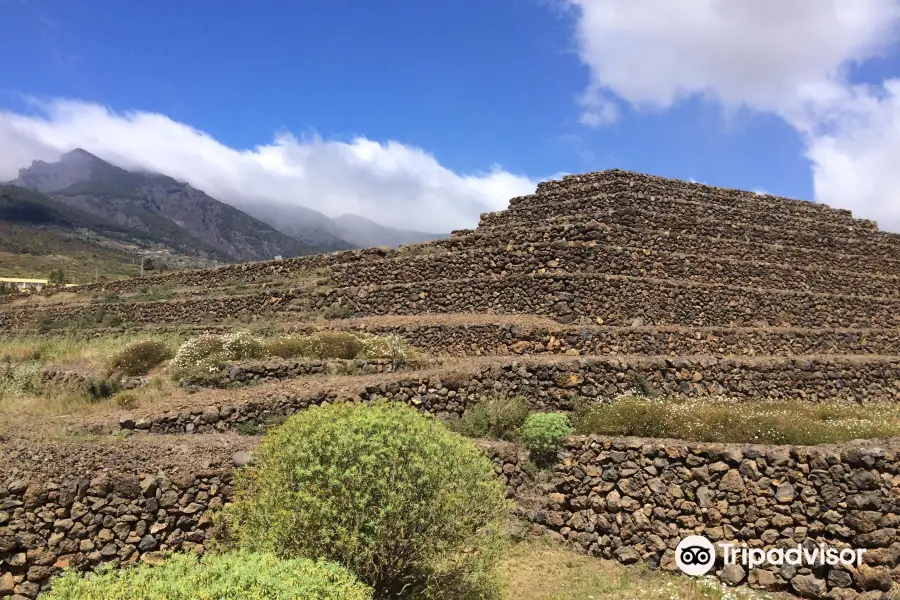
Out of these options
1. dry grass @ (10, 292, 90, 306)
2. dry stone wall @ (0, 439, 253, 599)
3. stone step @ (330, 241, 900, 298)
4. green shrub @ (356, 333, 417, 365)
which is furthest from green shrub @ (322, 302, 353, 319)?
dry grass @ (10, 292, 90, 306)

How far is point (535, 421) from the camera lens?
1296 centimetres

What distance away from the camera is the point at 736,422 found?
1180cm

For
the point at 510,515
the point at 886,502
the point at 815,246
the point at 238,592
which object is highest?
the point at 815,246

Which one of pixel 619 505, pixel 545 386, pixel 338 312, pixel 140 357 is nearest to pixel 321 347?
pixel 338 312

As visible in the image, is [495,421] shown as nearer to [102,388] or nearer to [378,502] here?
[378,502]

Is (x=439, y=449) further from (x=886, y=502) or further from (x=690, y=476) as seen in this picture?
(x=886, y=502)

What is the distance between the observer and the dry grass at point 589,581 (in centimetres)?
941

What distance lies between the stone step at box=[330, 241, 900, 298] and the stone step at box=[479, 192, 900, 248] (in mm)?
2727

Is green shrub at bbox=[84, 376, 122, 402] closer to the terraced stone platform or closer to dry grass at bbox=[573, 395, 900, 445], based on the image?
the terraced stone platform

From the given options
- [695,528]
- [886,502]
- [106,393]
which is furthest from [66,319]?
[886,502]

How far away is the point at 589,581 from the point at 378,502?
4483mm

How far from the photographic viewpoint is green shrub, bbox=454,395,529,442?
1380 cm

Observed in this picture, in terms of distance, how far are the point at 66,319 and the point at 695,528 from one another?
108ft

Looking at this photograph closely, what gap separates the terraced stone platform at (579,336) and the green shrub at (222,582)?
11.9 feet
